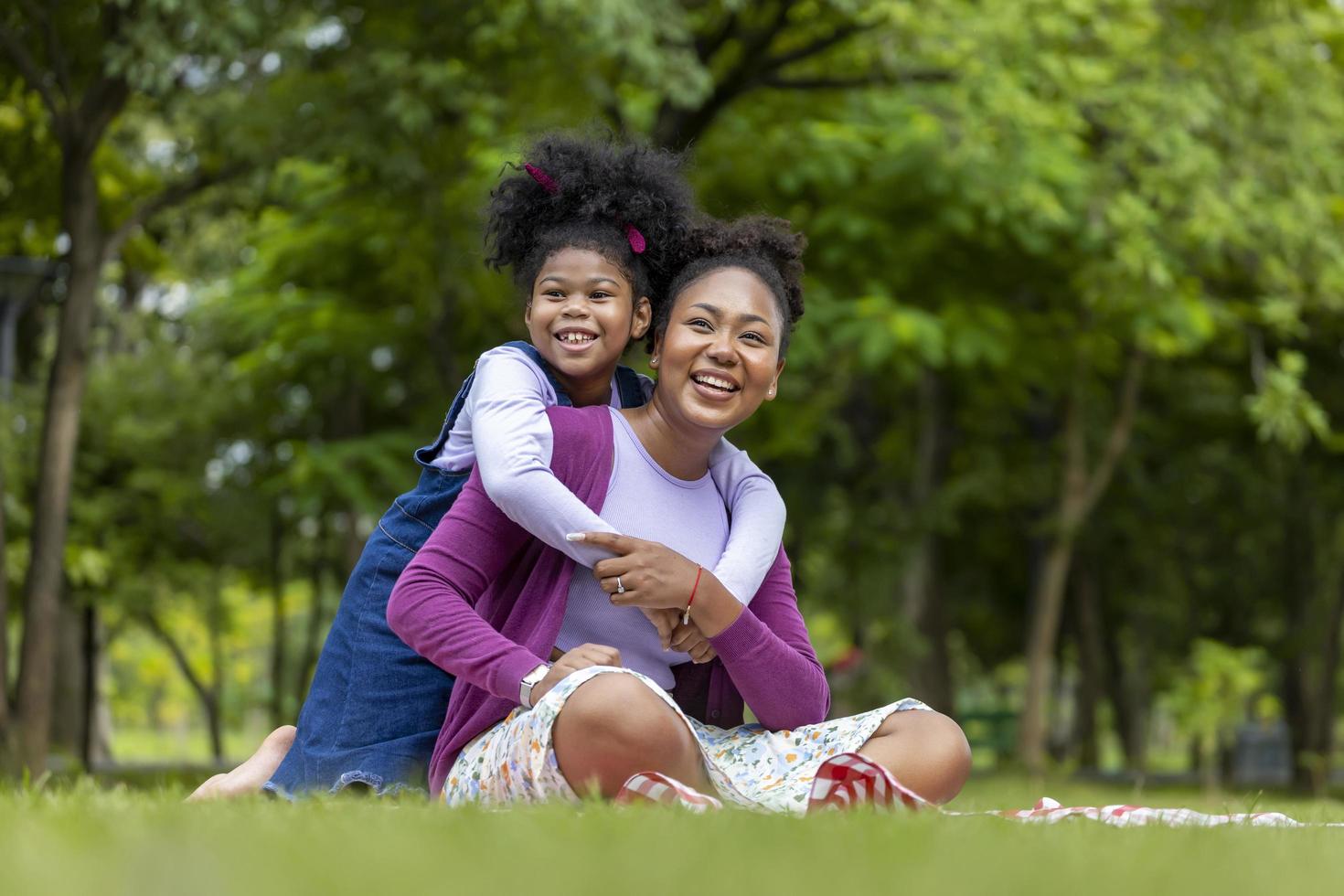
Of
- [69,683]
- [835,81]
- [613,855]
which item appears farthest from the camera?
[69,683]

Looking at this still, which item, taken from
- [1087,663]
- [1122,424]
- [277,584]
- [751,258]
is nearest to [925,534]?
[1122,424]

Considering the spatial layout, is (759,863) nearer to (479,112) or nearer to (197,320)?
(479,112)

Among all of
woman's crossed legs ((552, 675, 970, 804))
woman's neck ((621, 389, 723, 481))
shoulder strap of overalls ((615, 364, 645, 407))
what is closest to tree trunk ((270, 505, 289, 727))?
shoulder strap of overalls ((615, 364, 645, 407))

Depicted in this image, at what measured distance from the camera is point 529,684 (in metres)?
3.39

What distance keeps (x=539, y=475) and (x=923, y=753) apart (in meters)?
1.10

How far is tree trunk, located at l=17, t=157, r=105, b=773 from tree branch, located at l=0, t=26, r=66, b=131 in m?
0.24

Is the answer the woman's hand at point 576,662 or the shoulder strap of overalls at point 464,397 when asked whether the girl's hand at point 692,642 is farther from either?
the shoulder strap of overalls at point 464,397

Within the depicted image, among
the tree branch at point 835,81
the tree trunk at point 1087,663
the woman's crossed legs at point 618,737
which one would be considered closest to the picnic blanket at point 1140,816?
the woman's crossed legs at point 618,737

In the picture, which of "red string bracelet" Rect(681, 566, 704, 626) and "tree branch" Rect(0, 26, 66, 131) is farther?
"tree branch" Rect(0, 26, 66, 131)

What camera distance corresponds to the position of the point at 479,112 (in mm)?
10758

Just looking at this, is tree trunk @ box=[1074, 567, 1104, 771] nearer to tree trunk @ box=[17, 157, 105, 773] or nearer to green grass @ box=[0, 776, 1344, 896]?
tree trunk @ box=[17, 157, 105, 773]

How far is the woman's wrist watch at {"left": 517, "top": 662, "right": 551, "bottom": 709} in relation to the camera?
Answer: 3389mm

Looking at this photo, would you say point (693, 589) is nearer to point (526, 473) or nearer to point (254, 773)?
point (526, 473)

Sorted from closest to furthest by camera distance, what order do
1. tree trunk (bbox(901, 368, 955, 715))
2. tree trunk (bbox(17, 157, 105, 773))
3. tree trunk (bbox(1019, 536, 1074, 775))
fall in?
tree trunk (bbox(17, 157, 105, 773)) < tree trunk (bbox(1019, 536, 1074, 775)) < tree trunk (bbox(901, 368, 955, 715))
